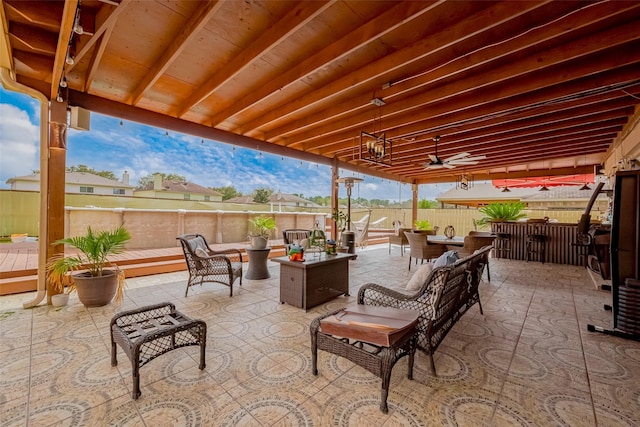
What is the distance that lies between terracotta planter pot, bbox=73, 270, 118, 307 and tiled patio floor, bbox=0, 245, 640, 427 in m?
0.12

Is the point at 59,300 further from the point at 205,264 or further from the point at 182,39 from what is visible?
the point at 182,39

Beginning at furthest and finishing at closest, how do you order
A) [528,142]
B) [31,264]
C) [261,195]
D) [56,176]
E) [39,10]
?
1. [261,195]
2. [528,142]
3. [31,264]
4. [56,176]
5. [39,10]

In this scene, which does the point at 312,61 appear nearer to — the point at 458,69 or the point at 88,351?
the point at 458,69

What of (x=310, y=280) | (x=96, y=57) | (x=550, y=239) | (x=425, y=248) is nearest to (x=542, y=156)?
(x=550, y=239)

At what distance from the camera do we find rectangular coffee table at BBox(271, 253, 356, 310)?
3.17 metres

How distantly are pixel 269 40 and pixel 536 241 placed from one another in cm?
746

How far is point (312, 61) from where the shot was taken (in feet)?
9.41

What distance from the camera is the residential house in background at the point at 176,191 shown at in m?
18.6

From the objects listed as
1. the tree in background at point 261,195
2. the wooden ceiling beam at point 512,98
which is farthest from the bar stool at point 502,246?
the tree in background at point 261,195

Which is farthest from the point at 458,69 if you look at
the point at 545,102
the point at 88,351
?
the point at 88,351

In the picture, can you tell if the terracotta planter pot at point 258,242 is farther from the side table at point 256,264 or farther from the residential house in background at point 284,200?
the residential house in background at point 284,200

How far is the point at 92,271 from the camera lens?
329cm

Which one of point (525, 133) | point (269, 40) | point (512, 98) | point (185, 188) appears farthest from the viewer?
point (185, 188)

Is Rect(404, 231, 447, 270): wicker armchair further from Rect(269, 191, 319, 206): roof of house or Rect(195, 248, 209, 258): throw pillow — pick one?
Rect(269, 191, 319, 206): roof of house
